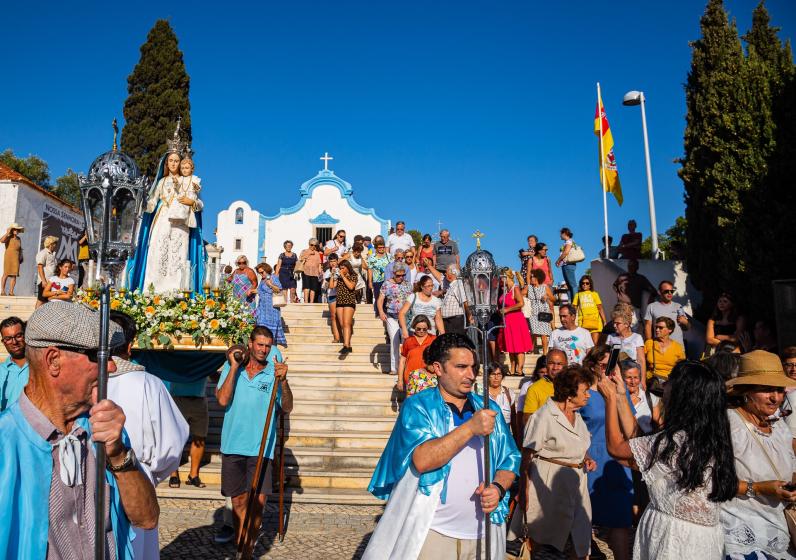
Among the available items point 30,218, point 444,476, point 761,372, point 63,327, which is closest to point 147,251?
point 444,476

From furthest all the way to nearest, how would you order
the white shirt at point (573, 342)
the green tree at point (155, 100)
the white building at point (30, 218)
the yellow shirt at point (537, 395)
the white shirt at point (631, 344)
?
the green tree at point (155, 100)
the white building at point (30, 218)
the white shirt at point (573, 342)
the white shirt at point (631, 344)
the yellow shirt at point (537, 395)

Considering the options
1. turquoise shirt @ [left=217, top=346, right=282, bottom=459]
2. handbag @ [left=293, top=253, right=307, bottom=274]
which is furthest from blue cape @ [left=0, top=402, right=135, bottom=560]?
handbag @ [left=293, top=253, right=307, bottom=274]

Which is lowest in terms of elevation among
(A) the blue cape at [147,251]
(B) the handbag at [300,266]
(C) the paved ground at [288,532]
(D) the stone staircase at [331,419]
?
(C) the paved ground at [288,532]

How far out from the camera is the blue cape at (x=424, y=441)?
3604 mm

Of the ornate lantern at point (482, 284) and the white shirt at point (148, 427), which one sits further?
the ornate lantern at point (482, 284)

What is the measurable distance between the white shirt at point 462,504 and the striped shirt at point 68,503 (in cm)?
191

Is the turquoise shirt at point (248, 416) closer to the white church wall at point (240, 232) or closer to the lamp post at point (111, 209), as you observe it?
the lamp post at point (111, 209)

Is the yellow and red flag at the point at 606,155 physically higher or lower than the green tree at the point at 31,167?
lower

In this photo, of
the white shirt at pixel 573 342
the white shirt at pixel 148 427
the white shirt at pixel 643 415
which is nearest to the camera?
the white shirt at pixel 148 427

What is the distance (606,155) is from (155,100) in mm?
22551

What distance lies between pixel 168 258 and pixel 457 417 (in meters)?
6.13

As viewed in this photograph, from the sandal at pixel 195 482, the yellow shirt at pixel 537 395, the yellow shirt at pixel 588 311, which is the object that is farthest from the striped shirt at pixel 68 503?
the yellow shirt at pixel 588 311

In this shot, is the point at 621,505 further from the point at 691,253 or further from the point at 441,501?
the point at 691,253

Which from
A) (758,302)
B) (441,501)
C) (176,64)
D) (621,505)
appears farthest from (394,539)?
(176,64)
